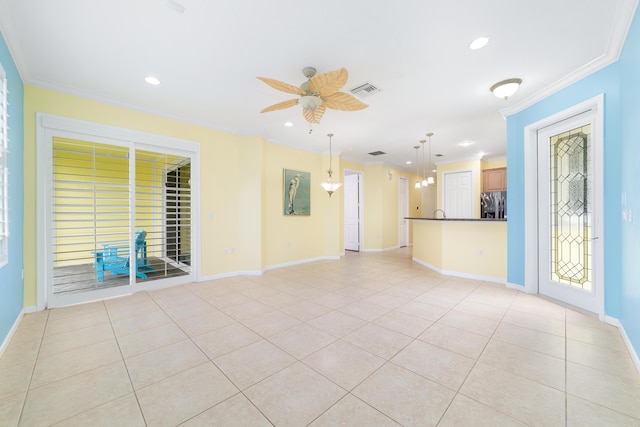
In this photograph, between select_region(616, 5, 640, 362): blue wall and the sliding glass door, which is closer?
select_region(616, 5, 640, 362): blue wall

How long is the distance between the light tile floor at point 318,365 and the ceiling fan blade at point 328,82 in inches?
92.9

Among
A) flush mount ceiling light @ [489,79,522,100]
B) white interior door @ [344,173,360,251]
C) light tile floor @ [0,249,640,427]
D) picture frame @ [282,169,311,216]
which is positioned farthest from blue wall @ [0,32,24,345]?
white interior door @ [344,173,360,251]

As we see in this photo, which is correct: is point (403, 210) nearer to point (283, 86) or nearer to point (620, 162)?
point (620, 162)

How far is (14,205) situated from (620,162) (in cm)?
616

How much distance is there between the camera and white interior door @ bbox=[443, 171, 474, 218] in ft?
24.5

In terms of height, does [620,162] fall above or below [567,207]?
above

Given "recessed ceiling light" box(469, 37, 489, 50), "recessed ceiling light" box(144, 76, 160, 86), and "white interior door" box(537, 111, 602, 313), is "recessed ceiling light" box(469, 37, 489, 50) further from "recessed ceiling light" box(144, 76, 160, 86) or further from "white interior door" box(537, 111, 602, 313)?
"recessed ceiling light" box(144, 76, 160, 86)

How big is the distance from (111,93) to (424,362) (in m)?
4.74

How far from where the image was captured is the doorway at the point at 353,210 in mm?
7832

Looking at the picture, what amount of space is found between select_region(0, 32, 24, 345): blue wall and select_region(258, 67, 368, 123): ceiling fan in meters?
2.53

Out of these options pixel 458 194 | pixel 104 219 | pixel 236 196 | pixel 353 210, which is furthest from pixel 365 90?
pixel 458 194

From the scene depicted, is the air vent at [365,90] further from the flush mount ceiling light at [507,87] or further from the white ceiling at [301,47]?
the flush mount ceiling light at [507,87]

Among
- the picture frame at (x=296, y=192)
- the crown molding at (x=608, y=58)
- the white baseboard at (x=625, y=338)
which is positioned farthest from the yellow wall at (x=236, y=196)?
the white baseboard at (x=625, y=338)

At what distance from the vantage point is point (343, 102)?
2.77 m
